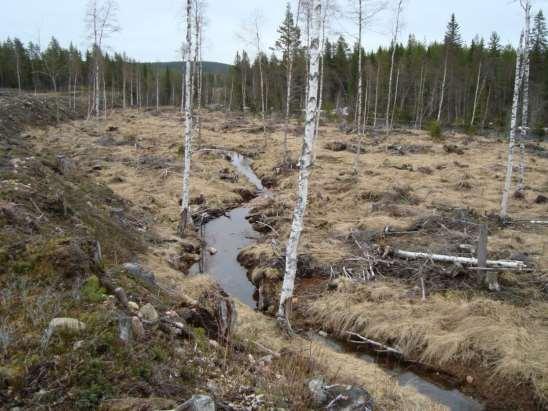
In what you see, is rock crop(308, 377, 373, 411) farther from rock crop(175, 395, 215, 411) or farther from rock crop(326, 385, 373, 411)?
rock crop(175, 395, 215, 411)

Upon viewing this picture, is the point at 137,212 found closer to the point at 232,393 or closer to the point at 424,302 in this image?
the point at 424,302

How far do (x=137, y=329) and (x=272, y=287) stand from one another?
5899 millimetres

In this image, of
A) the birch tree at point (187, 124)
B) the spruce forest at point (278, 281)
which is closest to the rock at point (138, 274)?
the spruce forest at point (278, 281)

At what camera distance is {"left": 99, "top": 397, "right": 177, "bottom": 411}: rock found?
3.19 m

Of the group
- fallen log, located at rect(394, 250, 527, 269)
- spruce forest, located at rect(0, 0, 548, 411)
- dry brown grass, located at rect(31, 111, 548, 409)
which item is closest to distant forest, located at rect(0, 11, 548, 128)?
dry brown grass, located at rect(31, 111, 548, 409)

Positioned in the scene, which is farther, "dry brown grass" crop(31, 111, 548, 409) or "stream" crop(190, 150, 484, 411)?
"dry brown grass" crop(31, 111, 548, 409)

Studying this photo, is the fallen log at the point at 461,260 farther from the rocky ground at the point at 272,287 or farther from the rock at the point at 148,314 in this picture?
the rock at the point at 148,314

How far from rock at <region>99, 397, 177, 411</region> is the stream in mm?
5077

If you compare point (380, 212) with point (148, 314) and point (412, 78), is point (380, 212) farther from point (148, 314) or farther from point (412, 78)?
point (412, 78)

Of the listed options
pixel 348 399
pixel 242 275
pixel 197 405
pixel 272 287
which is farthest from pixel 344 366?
pixel 242 275

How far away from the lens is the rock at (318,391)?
4.42m

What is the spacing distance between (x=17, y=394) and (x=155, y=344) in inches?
56.9

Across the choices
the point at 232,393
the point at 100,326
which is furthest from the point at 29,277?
the point at 232,393

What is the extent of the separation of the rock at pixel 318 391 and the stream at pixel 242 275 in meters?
3.10
